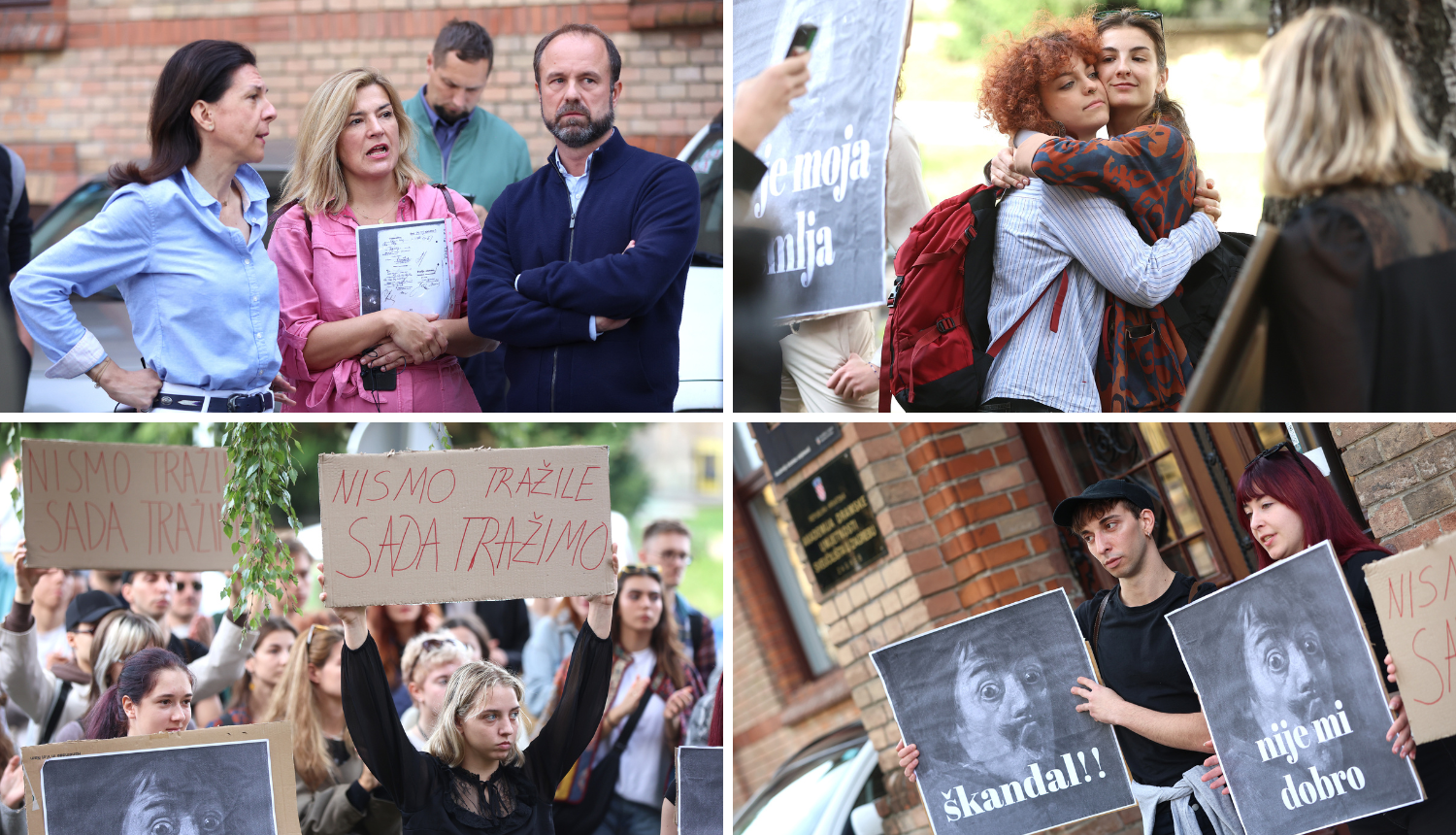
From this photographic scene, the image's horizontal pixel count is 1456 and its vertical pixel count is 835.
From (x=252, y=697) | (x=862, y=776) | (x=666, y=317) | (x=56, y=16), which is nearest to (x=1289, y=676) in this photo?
(x=666, y=317)

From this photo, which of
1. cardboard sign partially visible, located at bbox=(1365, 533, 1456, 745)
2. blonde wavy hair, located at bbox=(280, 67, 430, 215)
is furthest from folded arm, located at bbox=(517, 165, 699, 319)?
cardboard sign partially visible, located at bbox=(1365, 533, 1456, 745)

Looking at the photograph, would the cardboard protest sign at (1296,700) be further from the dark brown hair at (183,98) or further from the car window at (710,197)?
the dark brown hair at (183,98)

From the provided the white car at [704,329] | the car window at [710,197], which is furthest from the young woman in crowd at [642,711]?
the car window at [710,197]

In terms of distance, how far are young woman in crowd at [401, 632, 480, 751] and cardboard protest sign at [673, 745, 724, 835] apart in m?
0.99

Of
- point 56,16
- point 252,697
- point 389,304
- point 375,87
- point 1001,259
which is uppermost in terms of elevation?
point 56,16

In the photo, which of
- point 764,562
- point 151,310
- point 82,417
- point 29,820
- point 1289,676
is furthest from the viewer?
point 764,562

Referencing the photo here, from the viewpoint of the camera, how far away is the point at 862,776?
179 inches

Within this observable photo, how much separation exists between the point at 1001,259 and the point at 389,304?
1.76 metres

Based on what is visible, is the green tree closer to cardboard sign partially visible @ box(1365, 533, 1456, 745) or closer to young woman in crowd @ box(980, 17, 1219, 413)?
young woman in crowd @ box(980, 17, 1219, 413)

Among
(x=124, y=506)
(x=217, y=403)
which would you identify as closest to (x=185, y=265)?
(x=217, y=403)

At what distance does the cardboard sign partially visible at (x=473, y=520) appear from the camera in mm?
3094

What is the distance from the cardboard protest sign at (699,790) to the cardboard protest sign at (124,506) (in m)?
1.72

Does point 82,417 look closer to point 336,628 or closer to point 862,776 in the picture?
point 336,628

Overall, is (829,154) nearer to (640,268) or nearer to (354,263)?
(640,268)
